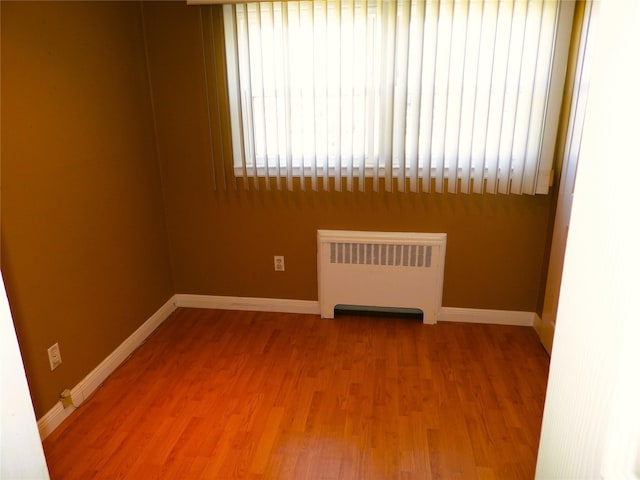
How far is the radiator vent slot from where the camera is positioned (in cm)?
279

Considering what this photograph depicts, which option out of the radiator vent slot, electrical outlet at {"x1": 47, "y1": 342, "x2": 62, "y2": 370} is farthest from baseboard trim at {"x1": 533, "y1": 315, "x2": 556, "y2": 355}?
electrical outlet at {"x1": 47, "y1": 342, "x2": 62, "y2": 370}

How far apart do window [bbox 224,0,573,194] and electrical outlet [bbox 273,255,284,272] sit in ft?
1.87

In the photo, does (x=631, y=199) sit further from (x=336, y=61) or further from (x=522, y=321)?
(x=522, y=321)

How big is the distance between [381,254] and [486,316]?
0.84m

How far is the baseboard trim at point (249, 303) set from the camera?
3080 millimetres

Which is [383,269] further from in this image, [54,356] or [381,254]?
[54,356]

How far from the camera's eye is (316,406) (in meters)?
2.12

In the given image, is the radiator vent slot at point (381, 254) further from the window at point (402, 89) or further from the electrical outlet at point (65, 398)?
the electrical outlet at point (65, 398)

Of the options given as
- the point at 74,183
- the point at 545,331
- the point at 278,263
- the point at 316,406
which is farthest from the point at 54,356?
the point at 545,331

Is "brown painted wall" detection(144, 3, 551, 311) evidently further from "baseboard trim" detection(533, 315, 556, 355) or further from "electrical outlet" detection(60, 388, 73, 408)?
"electrical outlet" detection(60, 388, 73, 408)

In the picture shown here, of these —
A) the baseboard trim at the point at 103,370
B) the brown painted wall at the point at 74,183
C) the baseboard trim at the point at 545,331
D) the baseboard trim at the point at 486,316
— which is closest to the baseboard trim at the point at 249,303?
the baseboard trim at the point at 103,370

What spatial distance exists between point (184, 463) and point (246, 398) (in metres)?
0.46

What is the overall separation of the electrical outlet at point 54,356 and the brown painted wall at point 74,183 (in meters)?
0.04

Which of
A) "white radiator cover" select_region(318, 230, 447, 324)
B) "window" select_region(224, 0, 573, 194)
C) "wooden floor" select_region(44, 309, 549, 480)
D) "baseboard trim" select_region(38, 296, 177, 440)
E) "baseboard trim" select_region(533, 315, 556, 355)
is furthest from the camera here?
"white radiator cover" select_region(318, 230, 447, 324)
